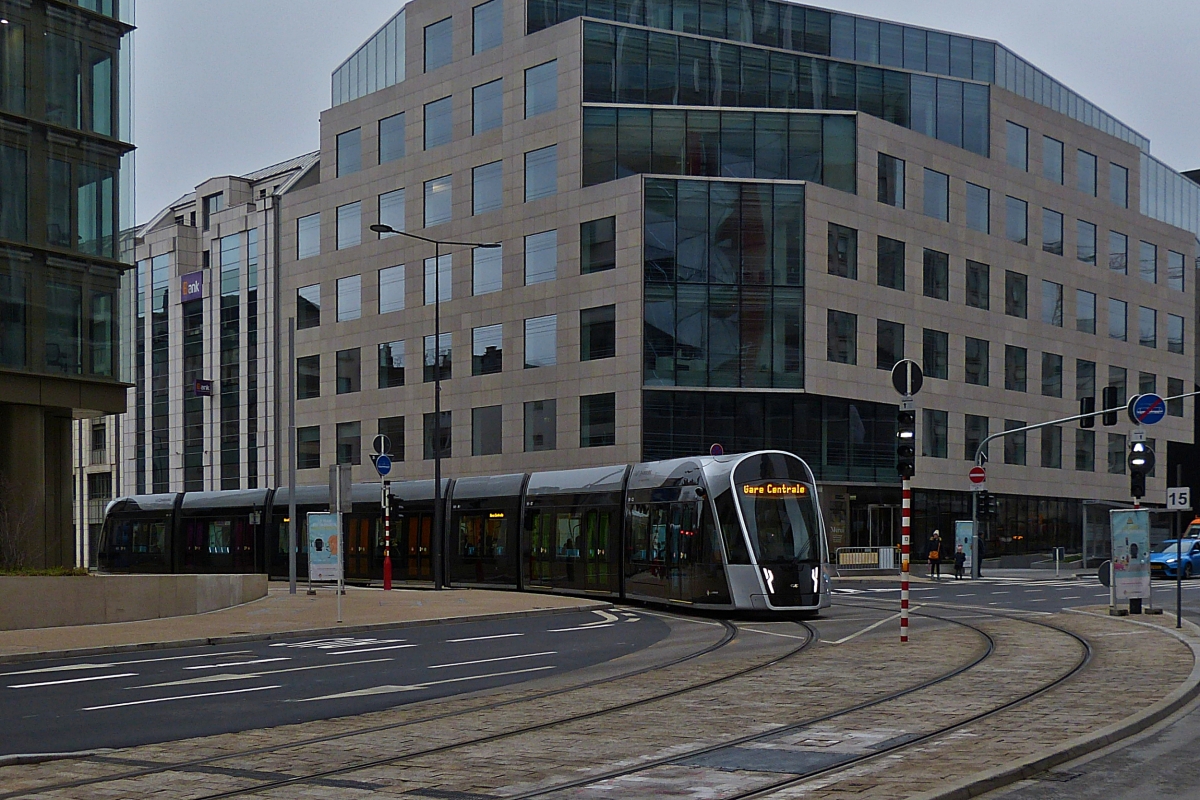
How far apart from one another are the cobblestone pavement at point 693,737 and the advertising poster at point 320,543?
652 inches

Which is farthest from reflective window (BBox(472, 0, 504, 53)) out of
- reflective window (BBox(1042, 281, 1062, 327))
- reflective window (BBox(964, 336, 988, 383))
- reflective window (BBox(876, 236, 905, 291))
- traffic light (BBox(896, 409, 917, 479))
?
traffic light (BBox(896, 409, 917, 479))

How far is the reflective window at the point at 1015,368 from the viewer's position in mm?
69000

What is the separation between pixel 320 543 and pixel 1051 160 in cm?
5005

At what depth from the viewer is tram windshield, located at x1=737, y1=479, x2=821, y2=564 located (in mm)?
26531

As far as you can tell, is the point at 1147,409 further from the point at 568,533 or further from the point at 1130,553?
the point at 568,533

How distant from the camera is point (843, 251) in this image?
59781 millimetres

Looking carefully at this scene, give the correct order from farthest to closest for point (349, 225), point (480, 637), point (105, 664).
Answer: point (349, 225), point (480, 637), point (105, 664)

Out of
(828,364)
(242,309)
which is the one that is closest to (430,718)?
(828,364)

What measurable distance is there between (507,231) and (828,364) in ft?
49.5

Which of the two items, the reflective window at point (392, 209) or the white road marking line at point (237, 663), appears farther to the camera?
the reflective window at point (392, 209)

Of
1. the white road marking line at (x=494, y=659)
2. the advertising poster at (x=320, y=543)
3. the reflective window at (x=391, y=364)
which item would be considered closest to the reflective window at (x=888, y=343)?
the reflective window at (x=391, y=364)

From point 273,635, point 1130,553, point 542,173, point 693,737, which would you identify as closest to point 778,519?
point 1130,553

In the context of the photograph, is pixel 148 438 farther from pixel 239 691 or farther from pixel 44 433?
pixel 239 691

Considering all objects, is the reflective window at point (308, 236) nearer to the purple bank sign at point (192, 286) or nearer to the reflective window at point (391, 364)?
the reflective window at point (391, 364)
